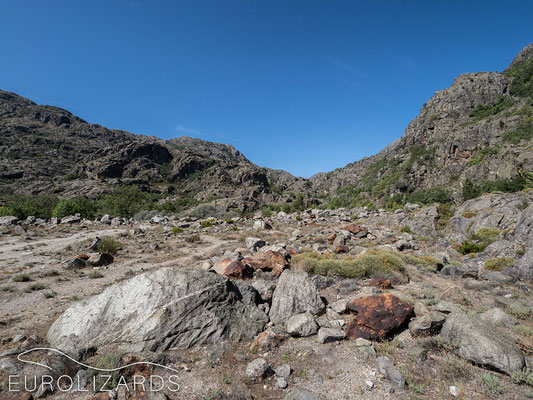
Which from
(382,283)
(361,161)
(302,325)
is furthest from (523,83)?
(302,325)

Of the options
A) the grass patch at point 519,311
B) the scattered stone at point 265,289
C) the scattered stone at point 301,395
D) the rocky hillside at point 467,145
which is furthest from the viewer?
the rocky hillside at point 467,145

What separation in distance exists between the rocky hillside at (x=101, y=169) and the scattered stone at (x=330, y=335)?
78617 mm

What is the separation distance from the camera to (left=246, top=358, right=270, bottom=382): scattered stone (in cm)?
453

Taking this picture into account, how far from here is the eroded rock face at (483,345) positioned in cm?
430

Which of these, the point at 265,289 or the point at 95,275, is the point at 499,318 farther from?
the point at 95,275

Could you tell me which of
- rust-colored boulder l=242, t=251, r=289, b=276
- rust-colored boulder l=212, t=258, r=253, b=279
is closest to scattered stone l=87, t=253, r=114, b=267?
rust-colored boulder l=212, t=258, r=253, b=279

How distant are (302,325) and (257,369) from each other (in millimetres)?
1741

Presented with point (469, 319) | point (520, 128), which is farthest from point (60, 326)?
point (520, 128)

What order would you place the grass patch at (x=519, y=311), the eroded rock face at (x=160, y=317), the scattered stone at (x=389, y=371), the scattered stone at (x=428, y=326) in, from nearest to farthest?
1. the scattered stone at (x=389, y=371)
2. the eroded rock face at (x=160, y=317)
3. the scattered stone at (x=428, y=326)
4. the grass patch at (x=519, y=311)

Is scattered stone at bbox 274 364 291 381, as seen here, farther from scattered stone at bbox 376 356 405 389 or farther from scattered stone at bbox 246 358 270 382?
scattered stone at bbox 376 356 405 389

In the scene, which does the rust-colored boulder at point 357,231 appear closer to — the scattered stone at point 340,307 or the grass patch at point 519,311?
the grass patch at point 519,311

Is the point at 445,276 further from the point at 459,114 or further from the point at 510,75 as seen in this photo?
the point at 510,75

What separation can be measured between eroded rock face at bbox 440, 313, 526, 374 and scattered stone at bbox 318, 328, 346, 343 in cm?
235

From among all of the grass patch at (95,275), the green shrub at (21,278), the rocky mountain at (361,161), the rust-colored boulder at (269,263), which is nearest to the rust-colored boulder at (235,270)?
the rust-colored boulder at (269,263)
